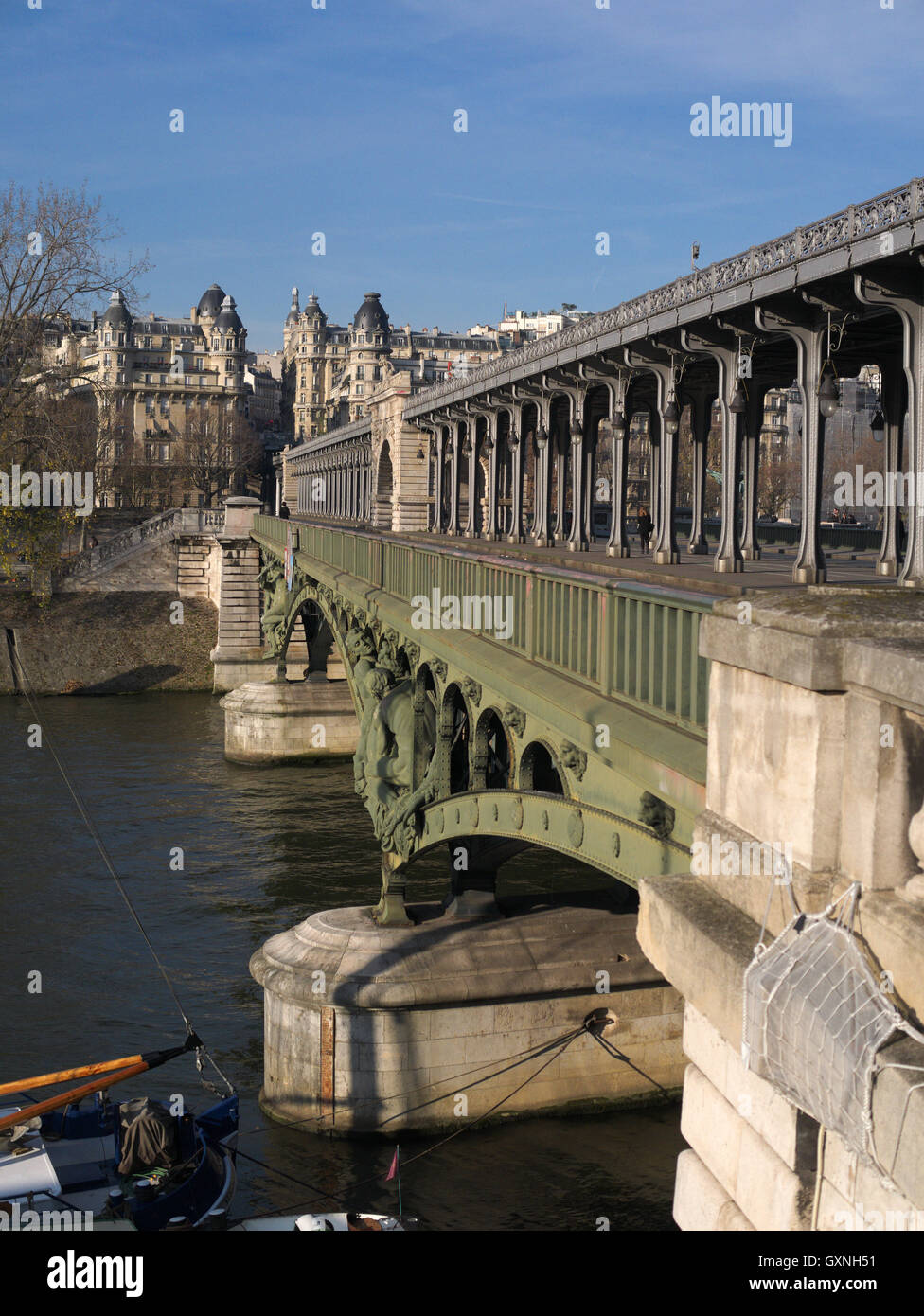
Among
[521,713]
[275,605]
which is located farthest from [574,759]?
[275,605]

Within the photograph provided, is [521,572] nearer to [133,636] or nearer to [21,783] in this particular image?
[21,783]

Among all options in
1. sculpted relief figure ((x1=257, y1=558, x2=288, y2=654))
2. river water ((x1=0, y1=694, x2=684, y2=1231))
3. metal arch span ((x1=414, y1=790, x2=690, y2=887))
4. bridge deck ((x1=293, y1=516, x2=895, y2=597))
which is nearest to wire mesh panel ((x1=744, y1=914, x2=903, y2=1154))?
metal arch span ((x1=414, y1=790, x2=690, y2=887))

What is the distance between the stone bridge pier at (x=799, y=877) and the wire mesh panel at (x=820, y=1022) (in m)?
0.04

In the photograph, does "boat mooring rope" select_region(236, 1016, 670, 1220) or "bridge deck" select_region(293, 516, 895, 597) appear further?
"bridge deck" select_region(293, 516, 895, 597)

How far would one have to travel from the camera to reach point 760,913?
15.0 feet

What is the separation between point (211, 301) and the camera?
184250 mm

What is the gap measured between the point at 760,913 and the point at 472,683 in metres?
8.38

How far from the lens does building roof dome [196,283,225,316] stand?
183 metres

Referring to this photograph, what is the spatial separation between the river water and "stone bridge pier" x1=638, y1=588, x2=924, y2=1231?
9.40 m

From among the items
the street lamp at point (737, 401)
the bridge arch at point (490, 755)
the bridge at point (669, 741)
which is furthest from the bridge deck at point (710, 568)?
the street lamp at point (737, 401)

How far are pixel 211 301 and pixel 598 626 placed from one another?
184552 millimetres

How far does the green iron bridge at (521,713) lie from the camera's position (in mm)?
7289

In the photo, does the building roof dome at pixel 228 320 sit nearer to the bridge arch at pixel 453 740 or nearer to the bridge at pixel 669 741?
the bridge at pixel 669 741

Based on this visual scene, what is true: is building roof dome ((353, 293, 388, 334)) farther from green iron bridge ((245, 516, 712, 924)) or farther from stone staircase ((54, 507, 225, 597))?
green iron bridge ((245, 516, 712, 924))
